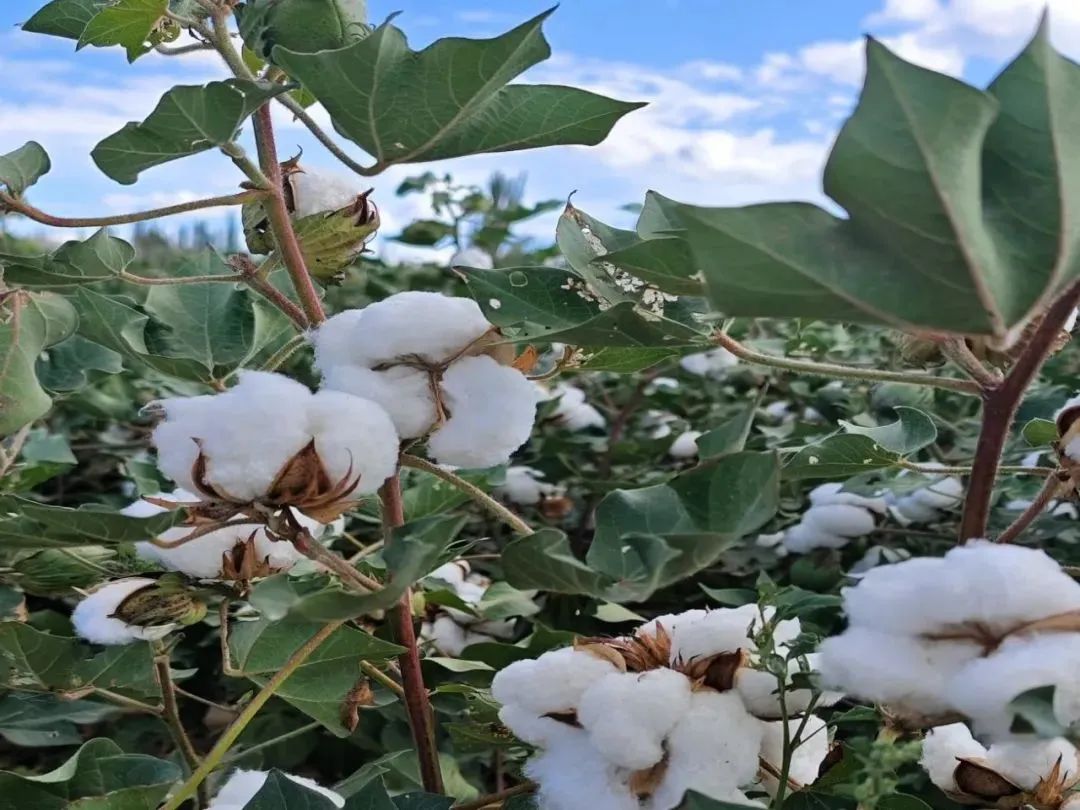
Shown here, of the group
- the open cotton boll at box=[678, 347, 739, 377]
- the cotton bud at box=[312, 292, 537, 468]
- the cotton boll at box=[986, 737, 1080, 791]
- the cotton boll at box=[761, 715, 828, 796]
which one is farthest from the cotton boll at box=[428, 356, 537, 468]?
the open cotton boll at box=[678, 347, 739, 377]

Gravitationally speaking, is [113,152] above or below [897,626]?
above

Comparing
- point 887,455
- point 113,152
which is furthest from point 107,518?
point 887,455

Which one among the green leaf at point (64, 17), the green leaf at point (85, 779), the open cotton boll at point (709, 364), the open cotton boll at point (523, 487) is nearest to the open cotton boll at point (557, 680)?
the green leaf at point (85, 779)

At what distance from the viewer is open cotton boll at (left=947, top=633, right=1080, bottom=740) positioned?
1.35ft

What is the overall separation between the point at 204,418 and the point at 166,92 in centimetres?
18

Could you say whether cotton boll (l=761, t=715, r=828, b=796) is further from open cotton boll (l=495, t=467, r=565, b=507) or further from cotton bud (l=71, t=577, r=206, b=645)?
open cotton boll (l=495, t=467, r=565, b=507)

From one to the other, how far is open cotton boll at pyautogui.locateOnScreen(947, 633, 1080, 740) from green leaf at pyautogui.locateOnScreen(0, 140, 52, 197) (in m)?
0.72

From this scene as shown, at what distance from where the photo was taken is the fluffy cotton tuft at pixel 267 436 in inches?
21.4

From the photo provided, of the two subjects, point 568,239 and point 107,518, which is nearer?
point 107,518

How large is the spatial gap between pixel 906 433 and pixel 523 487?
96 centimetres

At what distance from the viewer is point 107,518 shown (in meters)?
0.54

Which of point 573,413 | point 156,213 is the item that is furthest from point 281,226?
point 573,413

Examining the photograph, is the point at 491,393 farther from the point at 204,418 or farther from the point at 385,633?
the point at 385,633

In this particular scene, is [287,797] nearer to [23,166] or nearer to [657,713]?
[657,713]
